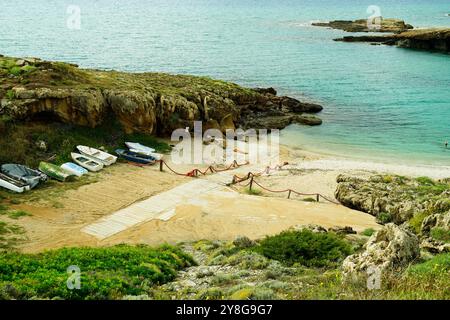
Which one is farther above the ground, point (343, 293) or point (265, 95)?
point (265, 95)

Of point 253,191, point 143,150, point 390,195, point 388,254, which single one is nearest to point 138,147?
point 143,150

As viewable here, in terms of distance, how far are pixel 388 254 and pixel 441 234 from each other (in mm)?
5466

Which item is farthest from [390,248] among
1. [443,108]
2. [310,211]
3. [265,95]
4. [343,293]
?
[443,108]

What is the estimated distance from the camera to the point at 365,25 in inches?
4609

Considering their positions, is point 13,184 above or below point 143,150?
below

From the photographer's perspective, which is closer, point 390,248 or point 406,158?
point 390,248

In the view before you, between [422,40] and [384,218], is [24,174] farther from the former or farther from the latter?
[422,40]

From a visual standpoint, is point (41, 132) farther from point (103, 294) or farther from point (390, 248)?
point (390, 248)

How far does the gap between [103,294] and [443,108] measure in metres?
50.0

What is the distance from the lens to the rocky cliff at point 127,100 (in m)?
33.1

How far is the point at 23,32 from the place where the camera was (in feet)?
337

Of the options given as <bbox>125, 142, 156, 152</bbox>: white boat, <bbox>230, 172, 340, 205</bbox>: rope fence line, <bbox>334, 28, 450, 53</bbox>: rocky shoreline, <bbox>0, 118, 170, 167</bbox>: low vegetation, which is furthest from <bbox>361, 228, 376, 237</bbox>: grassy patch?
<bbox>334, 28, 450, 53</bbox>: rocky shoreline

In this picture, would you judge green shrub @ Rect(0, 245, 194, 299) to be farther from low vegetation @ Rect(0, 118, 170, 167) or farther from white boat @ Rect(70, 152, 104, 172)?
low vegetation @ Rect(0, 118, 170, 167)

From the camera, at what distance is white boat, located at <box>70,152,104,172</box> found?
97.9 ft
